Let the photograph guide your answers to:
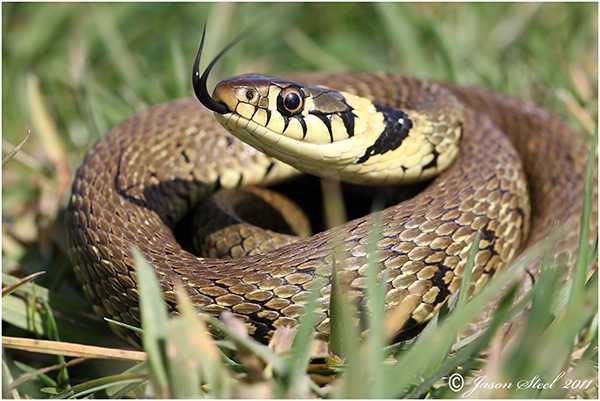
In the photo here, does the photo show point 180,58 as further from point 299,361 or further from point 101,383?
point 299,361

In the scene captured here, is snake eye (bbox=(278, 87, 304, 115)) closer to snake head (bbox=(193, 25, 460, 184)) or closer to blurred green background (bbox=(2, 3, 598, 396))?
snake head (bbox=(193, 25, 460, 184))

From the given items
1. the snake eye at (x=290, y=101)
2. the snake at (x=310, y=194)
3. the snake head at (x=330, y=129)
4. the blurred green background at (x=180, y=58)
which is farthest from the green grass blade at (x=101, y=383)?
the snake eye at (x=290, y=101)

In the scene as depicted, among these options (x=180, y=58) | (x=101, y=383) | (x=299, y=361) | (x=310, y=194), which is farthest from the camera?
(x=180, y=58)

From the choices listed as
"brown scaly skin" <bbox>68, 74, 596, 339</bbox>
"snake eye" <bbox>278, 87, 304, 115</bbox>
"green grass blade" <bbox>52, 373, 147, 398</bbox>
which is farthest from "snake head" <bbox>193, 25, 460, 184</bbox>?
"green grass blade" <bbox>52, 373, 147, 398</bbox>

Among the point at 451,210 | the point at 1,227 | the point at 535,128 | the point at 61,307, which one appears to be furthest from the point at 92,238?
the point at 535,128

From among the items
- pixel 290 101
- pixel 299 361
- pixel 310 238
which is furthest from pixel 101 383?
pixel 290 101

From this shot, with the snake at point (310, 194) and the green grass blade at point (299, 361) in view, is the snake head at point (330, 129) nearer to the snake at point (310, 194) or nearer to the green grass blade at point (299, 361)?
the snake at point (310, 194)
